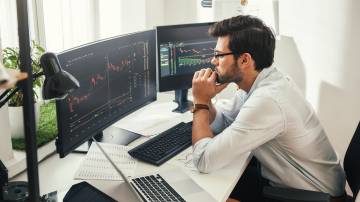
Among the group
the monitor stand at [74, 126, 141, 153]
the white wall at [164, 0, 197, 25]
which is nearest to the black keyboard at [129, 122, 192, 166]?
the monitor stand at [74, 126, 141, 153]

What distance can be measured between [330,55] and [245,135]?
3.44 ft

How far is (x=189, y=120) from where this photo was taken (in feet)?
7.16

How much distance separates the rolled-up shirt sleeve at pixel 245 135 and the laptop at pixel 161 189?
0.35 feet

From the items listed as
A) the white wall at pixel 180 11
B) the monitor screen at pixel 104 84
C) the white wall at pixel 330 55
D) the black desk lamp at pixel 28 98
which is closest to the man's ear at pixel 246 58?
the monitor screen at pixel 104 84

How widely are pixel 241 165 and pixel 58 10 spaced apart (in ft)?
4.89

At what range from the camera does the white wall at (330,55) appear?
89.8 inches

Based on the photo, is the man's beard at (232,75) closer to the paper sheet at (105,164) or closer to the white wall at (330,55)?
the paper sheet at (105,164)

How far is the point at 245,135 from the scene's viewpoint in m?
1.57

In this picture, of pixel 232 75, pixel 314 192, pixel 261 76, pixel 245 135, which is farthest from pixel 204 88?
pixel 314 192

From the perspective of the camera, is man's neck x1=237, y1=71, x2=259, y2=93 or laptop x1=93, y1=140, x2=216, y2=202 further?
man's neck x1=237, y1=71, x2=259, y2=93

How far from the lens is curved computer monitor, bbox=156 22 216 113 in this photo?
2.17 metres

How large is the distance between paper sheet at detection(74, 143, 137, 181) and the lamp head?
0.51 metres

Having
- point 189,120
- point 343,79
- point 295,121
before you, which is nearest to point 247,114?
point 295,121

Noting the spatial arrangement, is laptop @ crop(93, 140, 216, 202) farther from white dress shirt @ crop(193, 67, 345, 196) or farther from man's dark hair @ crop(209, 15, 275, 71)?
man's dark hair @ crop(209, 15, 275, 71)
